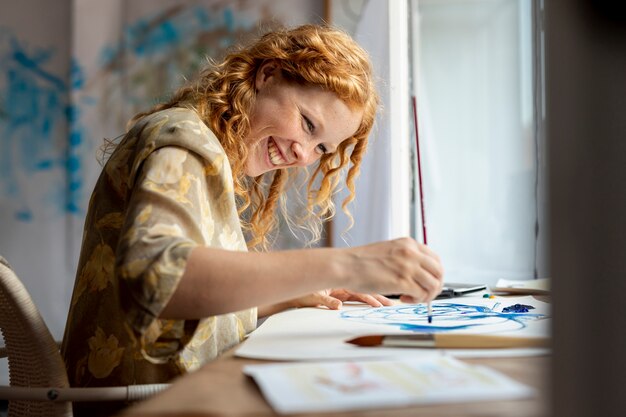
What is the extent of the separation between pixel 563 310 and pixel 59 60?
305 centimetres

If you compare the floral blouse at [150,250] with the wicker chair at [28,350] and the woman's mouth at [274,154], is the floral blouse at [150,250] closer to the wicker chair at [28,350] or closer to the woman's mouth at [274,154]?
the wicker chair at [28,350]

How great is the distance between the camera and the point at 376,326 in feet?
3.39

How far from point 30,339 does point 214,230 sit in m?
0.29

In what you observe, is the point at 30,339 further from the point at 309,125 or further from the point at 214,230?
the point at 309,125

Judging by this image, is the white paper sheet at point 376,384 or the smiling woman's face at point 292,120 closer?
the white paper sheet at point 376,384

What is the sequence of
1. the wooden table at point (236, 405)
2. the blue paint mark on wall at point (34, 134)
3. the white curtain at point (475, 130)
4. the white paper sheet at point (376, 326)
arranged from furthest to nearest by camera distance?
the blue paint mark on wall at point (34, 134), the white curtain at point (475, 130), the white paper sheet at point (376, 326), the wooden table at point (236, 405)

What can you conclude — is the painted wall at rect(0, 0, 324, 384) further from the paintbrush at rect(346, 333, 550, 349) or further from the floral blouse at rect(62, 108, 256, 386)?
the paintbrush at rect(346, 333, 550, 349)

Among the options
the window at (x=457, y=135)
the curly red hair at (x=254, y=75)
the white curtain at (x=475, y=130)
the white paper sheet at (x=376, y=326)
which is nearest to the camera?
the white paper sheet at (x=376, y=326)

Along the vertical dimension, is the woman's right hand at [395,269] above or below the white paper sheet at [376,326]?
above

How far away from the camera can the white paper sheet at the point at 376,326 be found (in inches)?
29.6

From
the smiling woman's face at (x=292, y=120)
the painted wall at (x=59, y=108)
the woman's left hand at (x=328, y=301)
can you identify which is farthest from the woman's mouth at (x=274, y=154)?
the painted wall at (x=59, y=108)

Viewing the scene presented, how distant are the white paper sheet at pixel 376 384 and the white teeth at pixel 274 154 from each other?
2.46 feet

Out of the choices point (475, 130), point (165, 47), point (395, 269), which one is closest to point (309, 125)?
point (395, 269)

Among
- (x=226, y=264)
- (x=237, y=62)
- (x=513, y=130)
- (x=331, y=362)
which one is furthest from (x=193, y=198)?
(x=513, y=130)
